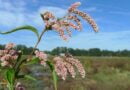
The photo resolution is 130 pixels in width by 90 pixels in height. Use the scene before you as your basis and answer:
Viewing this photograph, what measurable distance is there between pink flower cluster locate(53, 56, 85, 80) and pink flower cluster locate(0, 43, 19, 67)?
15.6 inches

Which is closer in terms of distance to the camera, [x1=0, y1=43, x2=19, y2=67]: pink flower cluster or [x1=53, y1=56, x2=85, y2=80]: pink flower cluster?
[x1=53, y1=56, x2=85, y2=80]: pink flower cluster

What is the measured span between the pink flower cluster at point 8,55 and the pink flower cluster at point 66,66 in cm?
40

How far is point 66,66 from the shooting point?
3.21 m

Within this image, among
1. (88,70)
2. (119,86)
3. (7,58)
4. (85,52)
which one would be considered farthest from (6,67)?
(85,52)

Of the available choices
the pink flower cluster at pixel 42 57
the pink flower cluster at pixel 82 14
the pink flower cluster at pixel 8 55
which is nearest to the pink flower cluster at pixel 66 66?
the pink flower cluster at pixel 42 57

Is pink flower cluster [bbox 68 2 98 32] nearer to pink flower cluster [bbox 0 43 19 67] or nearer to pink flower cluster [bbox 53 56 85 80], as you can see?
pink flower cluster [bbox 53 56 85 80]

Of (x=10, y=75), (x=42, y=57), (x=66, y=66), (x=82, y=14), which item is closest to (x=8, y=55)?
(x=10, y=75)

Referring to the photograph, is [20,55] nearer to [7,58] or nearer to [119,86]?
[7,58]

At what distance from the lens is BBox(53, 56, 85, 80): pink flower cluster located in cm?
315

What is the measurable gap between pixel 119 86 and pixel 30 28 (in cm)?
2593

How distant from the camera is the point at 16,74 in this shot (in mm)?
3479

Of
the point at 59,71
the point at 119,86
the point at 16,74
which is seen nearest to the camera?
the point at 59,71

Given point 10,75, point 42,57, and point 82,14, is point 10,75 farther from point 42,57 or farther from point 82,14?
point 82,14

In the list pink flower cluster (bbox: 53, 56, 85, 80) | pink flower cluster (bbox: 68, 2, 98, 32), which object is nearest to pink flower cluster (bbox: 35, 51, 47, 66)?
pink flower cluster (bbox: 53, 56, 85, 80)
